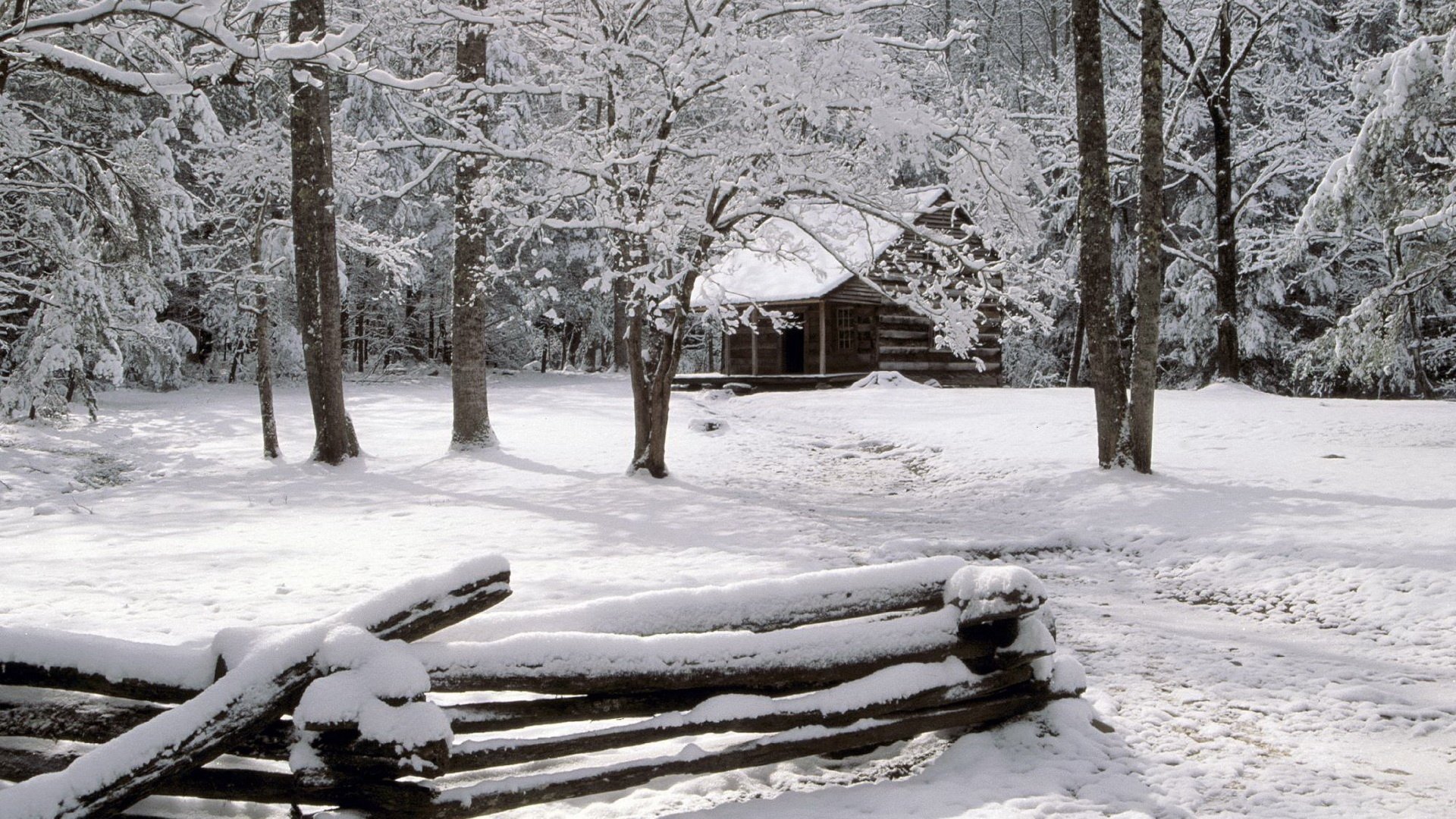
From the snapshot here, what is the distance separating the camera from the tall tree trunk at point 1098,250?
12.0m

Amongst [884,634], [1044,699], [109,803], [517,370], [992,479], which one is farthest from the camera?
[517,370]

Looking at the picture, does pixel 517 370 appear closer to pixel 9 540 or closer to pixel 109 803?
pixel 9 540

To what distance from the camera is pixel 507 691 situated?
3.88 metres

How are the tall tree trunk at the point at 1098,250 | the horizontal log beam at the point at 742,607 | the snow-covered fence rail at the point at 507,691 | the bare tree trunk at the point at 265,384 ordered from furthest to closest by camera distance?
the bare tree trunk at the point at 265,384
the tall tree trunk at the point at 1098,250
the horizontal log beam at the point at 742,607
the snow-covered fence rail at the point at 507,691

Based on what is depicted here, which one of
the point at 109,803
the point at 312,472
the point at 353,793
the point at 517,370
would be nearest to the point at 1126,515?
the point at 353,793

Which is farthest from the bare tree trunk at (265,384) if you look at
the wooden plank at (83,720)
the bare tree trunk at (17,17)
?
the wooden plank at (83,720)

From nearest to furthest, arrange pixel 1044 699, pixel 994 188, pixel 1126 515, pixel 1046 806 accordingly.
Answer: pixel 1046 806, pixel 1044 699, pixel 1126 515, pixel 994 188

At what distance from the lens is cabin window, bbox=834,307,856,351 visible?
2912cm

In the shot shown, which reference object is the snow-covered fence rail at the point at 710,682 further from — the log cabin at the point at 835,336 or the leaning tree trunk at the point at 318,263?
the log cabin at the point at 835,336

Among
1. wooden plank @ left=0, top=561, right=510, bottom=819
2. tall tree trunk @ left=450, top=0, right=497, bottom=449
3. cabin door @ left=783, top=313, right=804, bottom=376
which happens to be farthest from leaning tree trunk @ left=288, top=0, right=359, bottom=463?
cabin door @ left=783, top=313, right=804, bottom=376

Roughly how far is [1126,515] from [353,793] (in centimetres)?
872

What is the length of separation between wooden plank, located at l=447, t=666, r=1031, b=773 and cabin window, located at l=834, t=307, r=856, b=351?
24986 mm

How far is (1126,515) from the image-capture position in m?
10.2

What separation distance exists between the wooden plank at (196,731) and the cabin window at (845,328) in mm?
26072
